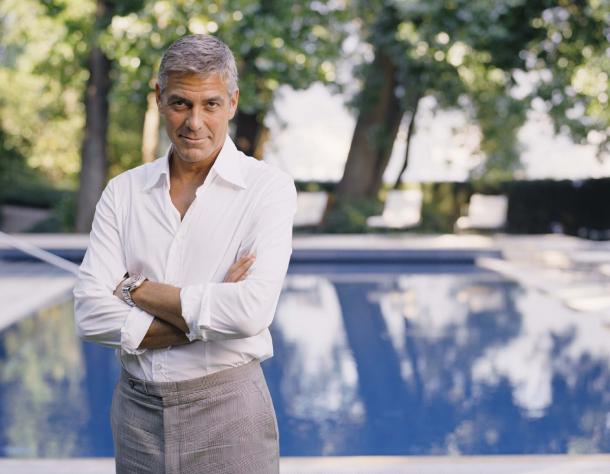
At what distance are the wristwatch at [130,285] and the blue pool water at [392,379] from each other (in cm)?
267

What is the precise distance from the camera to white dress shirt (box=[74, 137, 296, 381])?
1542 mm

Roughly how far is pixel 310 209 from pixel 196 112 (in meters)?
12.5

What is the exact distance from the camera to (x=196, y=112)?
5.16 feet

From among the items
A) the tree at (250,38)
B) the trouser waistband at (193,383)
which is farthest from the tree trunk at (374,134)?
the trouser waistband at (193,383)

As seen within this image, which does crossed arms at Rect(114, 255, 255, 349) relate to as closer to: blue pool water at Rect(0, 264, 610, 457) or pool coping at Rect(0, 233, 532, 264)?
blue pool water at Rect(0, 264, 610, 457)

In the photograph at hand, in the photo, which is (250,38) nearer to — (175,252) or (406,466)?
(406,466)

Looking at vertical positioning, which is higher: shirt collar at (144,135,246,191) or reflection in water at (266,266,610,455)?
shirt collar at (144,135,246,191)

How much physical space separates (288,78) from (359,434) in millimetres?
8307

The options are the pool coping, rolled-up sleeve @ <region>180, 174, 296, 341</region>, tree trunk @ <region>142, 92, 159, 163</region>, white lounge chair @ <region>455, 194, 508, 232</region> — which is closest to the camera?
rolled-up sleeve @ <region>180, 174, 296, 341</region>

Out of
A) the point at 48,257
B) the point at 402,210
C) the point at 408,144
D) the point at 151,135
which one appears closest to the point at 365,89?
the point at 408,144

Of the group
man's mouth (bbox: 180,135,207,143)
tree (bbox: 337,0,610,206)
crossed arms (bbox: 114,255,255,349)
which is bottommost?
crossed arms (bbox: 114,255,255,349)

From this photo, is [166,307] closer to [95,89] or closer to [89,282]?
[89,282]

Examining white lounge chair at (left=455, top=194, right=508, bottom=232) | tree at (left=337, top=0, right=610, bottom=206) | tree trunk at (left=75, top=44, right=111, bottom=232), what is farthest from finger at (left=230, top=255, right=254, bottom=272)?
white lounge chair at (left=455, top=194, right=508, bottom=232)

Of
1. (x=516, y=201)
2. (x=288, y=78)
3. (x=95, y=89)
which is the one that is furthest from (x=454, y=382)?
(x=516, y=201)
